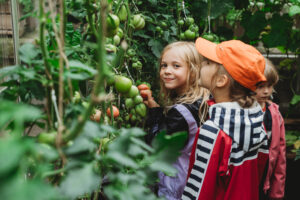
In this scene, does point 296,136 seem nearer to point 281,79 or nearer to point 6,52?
point 281,79

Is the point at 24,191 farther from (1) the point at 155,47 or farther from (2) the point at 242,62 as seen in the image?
(1) the point at 155,47

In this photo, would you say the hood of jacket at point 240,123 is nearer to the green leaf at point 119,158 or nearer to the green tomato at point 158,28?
the green tomato at point 158,28

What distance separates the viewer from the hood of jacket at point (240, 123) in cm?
122

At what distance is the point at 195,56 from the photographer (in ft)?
5.37

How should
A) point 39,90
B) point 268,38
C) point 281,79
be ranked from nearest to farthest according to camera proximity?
point 39,90, point 268,38, point 281,79

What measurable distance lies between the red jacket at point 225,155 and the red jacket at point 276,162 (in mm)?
315

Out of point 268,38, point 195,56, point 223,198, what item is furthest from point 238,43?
point 268,38

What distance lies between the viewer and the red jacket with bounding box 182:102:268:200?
119 cm

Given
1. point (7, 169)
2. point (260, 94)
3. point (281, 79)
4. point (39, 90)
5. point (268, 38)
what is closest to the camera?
point (7, 169)

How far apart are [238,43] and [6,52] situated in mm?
980

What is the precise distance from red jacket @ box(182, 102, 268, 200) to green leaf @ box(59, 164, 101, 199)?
0.89 m

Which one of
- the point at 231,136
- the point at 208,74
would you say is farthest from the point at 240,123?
the point at 208,74

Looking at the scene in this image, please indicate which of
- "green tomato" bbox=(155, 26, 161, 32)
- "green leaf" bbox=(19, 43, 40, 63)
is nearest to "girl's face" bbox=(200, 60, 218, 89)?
"green tomato" bbox=(155, 26, 161, 32)

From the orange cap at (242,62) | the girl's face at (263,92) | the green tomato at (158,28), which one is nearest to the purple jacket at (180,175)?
the orange cap at (242,62)
